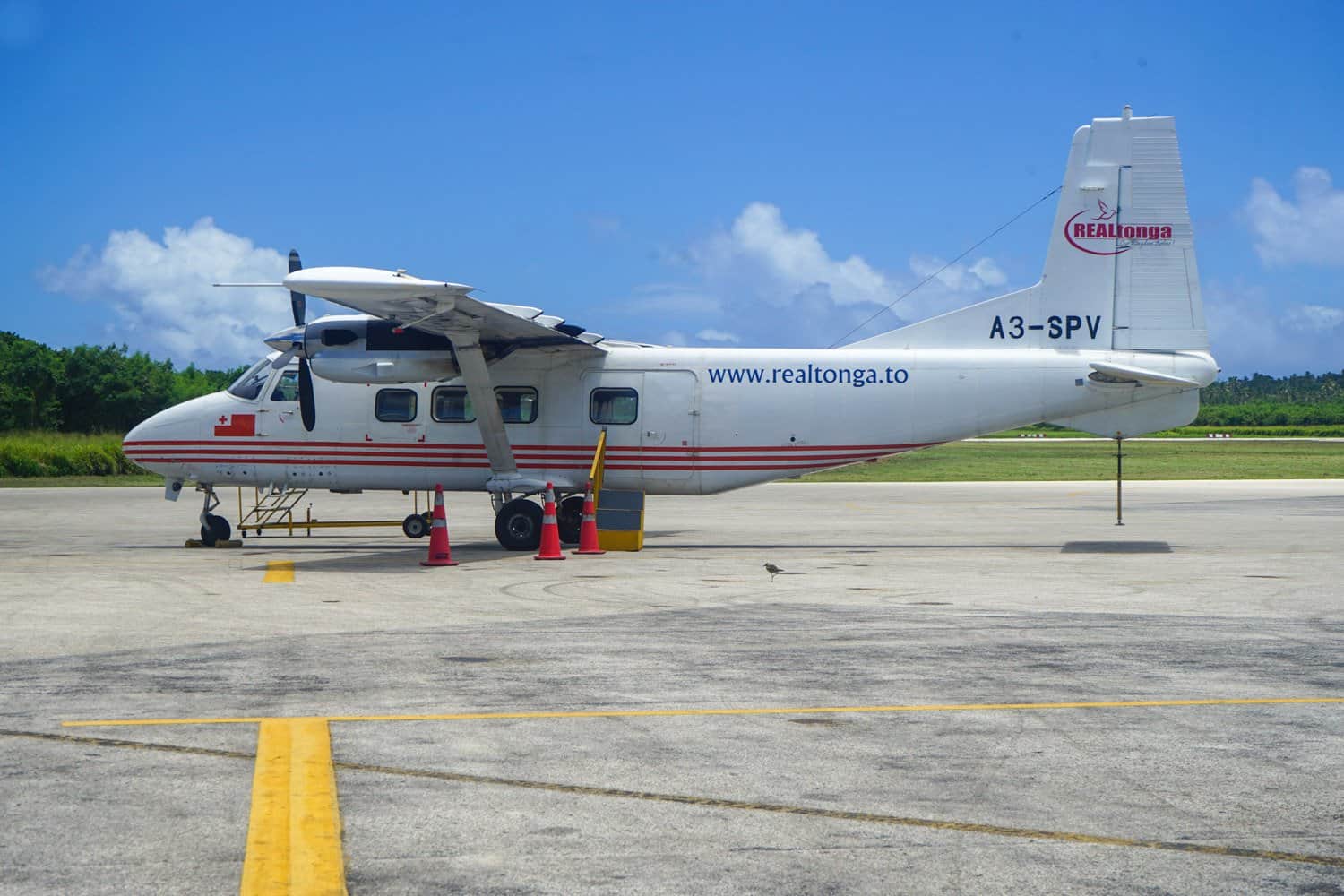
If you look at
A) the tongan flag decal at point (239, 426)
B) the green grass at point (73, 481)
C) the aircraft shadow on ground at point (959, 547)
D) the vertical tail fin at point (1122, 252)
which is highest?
the vertical tail fin at point (1122, 252)

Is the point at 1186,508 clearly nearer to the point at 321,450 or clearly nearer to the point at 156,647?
the point at 321,450

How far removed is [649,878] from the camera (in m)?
4.90

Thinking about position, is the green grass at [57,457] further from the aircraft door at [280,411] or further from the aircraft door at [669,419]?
the aircraft door at [669,419]

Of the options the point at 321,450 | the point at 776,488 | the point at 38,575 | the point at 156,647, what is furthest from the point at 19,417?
the point at 156,647

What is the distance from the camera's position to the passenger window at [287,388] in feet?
71.3

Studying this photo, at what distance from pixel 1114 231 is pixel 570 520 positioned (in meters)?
9.69

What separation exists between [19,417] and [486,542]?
4586 cm

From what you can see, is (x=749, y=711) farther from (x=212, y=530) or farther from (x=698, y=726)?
(x=212, y=530)

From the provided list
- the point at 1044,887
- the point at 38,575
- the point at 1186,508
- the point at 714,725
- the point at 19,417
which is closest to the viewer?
the point at 1044,887

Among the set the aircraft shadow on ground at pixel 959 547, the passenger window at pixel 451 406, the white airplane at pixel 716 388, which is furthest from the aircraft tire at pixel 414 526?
the aircraft shadow on ground at pixel 959 547

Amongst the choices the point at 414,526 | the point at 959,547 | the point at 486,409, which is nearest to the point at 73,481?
the point at 414,526

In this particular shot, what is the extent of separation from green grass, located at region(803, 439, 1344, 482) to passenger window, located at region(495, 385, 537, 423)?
16.9 metres

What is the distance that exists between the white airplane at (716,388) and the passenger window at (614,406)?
0.04 metres

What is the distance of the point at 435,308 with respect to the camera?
17.7 metres
